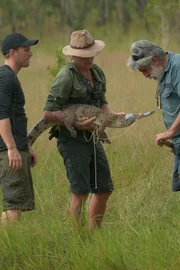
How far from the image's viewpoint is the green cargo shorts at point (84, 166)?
20.5 feet

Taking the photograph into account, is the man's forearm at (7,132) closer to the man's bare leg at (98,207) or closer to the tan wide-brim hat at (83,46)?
the tan wide-brim hat at (83,46)

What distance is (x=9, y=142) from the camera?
577 cm

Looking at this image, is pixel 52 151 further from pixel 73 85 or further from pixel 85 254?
pixel 85 254

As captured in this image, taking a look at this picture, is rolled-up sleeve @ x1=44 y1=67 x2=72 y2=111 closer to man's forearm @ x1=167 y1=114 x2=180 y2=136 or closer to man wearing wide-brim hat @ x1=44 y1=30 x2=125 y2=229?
man wearing wide-brim hat @ x1=44 y1=30 x2=125 y2=229

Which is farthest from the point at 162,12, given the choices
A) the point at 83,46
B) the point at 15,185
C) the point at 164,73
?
the point at 15,185

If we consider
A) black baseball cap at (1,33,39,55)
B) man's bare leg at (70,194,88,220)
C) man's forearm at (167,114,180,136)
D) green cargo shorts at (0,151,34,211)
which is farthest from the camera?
man's bare leg at (70,194,88,220)

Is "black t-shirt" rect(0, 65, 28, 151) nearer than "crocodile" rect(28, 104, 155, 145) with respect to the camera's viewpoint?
Yes

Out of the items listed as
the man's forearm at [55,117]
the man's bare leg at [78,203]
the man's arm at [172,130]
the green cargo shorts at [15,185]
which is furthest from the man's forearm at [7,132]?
the man's arm at [172,130]

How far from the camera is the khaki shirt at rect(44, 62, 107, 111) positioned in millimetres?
6121

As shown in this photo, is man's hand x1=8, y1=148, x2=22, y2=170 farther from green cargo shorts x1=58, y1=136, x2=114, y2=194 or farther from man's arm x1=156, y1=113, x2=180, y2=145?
man's arm x1=156, y1=113, x2=180, y2=145

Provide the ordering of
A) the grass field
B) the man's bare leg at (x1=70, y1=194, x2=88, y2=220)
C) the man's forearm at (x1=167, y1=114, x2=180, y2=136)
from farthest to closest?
the man's bare leg at (x1=70, y1=194, x2=88, y2=220)
the man's forearm at (x1=167, y1=114, x2=180, y2=136)
the grass field

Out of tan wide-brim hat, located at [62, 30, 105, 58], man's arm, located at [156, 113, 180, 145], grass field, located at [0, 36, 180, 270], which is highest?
tan wide-brim hat, located at [62, 30, 105, 58]

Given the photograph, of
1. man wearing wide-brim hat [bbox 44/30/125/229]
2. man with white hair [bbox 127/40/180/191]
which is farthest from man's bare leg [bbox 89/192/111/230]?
man with white hair [bbox 127/40/180/191]

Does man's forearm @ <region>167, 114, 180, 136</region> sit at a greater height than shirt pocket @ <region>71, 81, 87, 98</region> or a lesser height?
lesser
